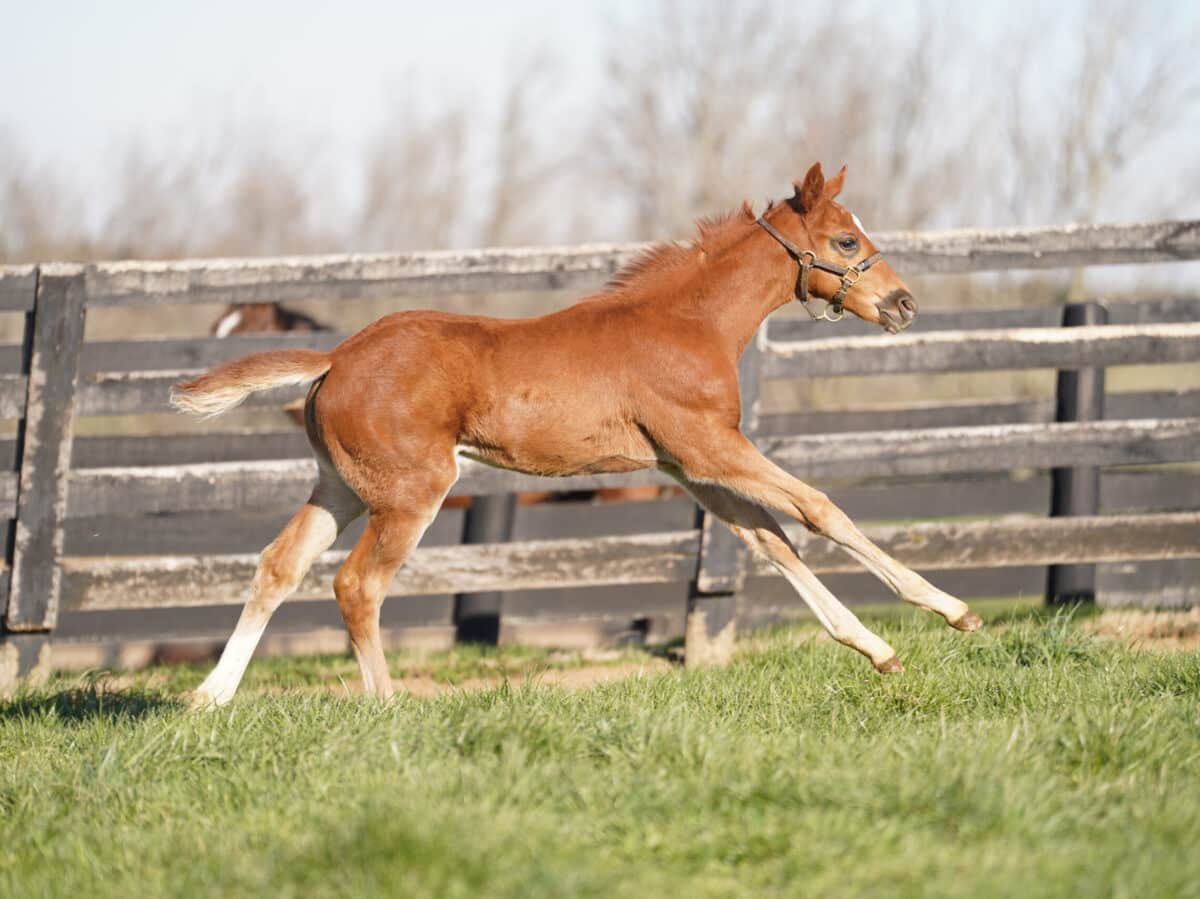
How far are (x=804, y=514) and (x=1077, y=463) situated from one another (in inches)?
96.5

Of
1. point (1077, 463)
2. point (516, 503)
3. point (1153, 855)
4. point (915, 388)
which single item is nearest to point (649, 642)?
point (516, 503)

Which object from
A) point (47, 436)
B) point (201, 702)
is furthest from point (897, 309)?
point (47, 436)

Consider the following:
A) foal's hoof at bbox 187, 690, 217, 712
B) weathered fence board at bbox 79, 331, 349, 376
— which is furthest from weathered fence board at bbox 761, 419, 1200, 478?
foal's hoof at bbox 187, 690, 217, 712

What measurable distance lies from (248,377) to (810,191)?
232 centimetres

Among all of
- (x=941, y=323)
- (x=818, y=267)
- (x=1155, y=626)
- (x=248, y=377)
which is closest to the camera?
(x=248, y=377)

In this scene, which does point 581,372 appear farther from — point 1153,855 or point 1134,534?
point 1134,534

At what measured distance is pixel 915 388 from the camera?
68.6 ft

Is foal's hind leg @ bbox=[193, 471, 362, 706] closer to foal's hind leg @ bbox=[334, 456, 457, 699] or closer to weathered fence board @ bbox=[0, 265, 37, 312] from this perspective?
foal's hind leg @ bbox=[334, 456, 457, 699]

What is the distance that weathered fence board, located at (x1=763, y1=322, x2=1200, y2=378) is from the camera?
694cm

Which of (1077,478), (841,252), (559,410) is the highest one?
(841,252)

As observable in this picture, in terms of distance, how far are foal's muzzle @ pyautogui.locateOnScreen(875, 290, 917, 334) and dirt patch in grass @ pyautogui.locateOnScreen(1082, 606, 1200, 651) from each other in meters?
1.99

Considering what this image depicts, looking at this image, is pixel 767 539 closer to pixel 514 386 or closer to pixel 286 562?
pixel 514 386

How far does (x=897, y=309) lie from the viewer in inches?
219

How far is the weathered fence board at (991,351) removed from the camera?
22.8 ft
